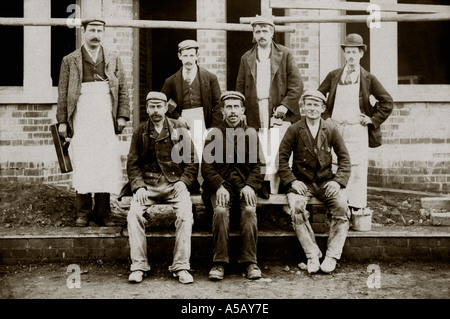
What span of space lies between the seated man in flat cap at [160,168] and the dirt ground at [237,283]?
375 millimetres

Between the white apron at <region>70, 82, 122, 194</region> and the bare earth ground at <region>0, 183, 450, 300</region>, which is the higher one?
the white apron at <region>70, 82, 122, 194</region>

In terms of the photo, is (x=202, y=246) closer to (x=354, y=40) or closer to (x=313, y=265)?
(x=313, y=265)

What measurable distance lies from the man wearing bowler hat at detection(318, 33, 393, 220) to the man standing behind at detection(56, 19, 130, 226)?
2.55m

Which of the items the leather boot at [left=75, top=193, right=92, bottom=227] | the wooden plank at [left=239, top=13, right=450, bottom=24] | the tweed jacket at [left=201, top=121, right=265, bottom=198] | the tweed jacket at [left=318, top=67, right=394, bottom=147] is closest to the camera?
the tweed jacket at [left=201, top=121, right=265, bottom=198]

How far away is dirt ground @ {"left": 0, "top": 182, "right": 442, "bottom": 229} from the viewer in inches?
251

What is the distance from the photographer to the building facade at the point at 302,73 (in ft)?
27.3

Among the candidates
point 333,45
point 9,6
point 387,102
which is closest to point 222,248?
point 387,102

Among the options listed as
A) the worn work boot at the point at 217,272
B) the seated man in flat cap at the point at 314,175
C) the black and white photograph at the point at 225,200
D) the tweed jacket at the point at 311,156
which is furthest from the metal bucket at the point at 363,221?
the worn work boot at the point at 217,272

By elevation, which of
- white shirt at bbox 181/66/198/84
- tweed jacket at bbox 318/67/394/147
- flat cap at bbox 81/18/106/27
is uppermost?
flat cap at bbox 81/18/106/27

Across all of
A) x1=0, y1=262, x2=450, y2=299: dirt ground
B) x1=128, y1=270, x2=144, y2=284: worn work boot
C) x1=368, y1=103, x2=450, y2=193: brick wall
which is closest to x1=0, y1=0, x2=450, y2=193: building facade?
x1=368, y1=103, x2=450, y2=193: brick wall

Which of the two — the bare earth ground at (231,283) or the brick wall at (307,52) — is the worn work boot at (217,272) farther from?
the brick wall at (307,52)

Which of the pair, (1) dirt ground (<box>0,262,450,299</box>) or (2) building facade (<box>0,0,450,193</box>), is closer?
(1) dirt ground (<box>0,262,450,299</box>)

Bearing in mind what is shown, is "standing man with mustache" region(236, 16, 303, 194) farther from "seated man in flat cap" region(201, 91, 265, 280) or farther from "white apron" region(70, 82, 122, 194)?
"white apron" region(70, 82, 122, 194)
